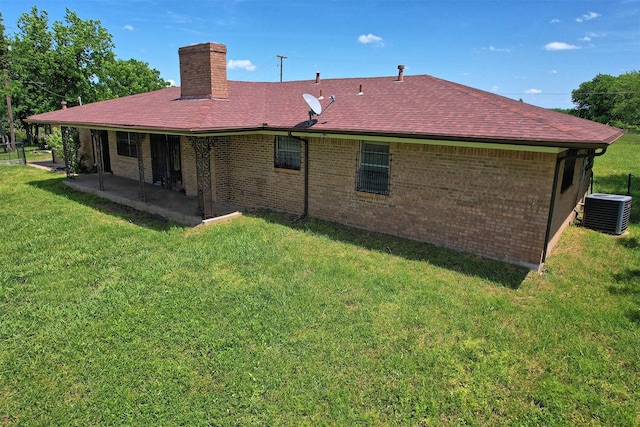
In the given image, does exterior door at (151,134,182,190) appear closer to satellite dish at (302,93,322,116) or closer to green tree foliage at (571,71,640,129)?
satellite dish at (302,93,322,116)

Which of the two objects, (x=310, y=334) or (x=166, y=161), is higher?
(x=166, y=161)

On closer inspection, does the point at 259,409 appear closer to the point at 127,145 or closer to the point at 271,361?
the point at 271,361

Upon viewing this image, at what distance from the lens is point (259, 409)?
13.5ft

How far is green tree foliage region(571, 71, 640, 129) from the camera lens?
52.9 metres

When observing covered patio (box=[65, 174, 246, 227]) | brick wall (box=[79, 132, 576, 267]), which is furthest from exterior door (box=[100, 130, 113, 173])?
brick wall (box=[79, 132, 576, 267])

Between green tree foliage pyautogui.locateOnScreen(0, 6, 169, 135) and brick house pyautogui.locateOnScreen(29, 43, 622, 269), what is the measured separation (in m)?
23.2

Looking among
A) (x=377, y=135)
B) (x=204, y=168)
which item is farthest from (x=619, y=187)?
(x=204, y=168)

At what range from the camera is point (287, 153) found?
10867 mm

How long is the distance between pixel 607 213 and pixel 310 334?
883cm

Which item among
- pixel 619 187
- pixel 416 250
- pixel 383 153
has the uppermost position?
pixel 383 153

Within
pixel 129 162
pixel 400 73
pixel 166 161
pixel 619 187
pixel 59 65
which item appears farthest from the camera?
pixel 59 65

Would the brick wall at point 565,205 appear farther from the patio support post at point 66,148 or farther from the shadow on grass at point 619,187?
the patio support post at point 66,148

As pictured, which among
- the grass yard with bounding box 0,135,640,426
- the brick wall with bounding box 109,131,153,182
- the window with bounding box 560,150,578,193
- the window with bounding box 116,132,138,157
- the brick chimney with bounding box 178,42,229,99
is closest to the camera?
the grass yard with bounding box 0,135,640,426

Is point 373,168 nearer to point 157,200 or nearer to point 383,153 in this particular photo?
point 383,153
